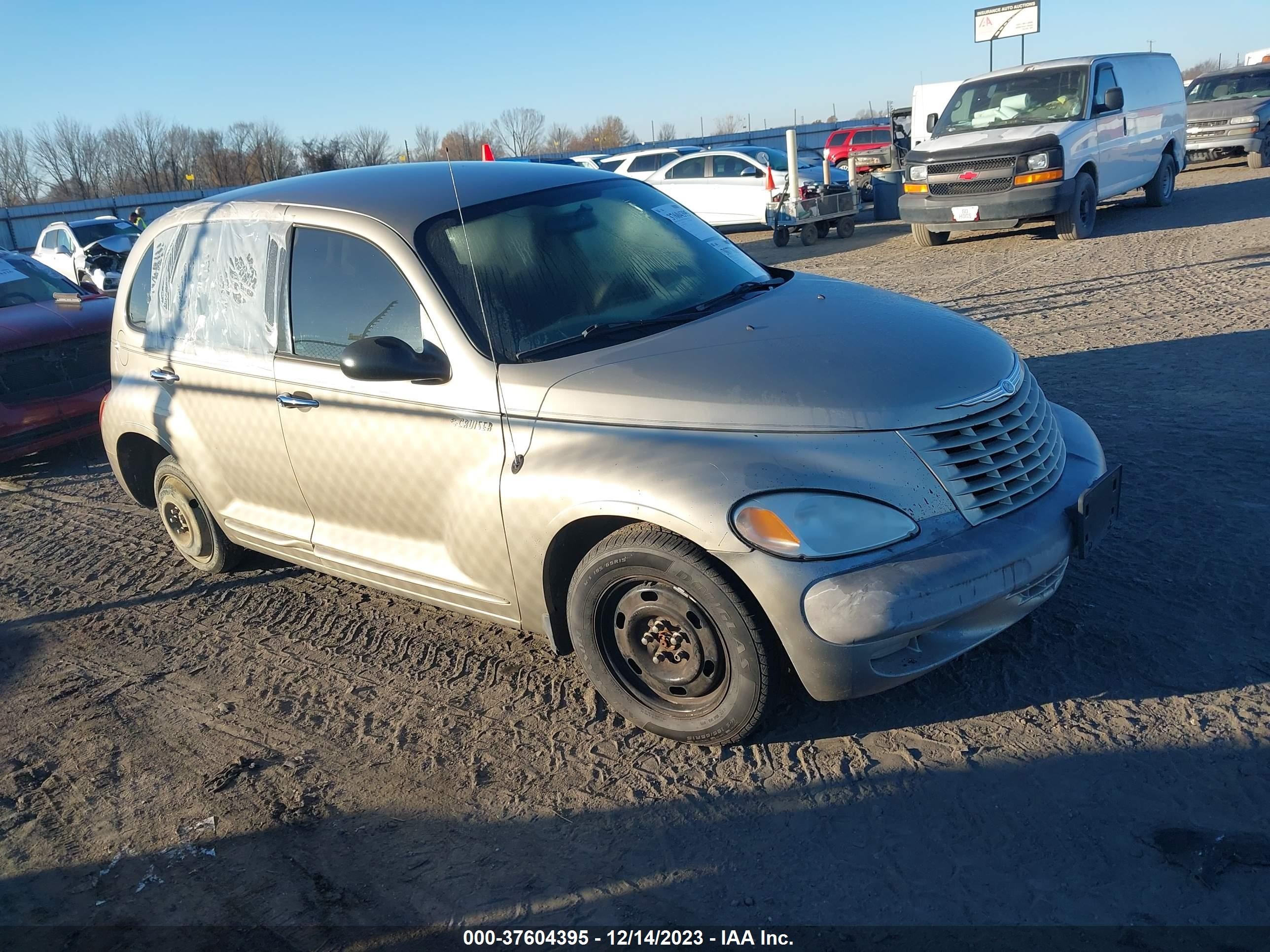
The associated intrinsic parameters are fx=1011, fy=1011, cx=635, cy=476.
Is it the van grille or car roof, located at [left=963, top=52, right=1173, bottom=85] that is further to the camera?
car roof, located at [left=963, top=52, right=1173, bottom=85]

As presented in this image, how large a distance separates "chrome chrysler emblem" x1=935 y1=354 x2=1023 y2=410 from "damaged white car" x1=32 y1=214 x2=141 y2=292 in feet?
61.5

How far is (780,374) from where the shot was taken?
3338mm

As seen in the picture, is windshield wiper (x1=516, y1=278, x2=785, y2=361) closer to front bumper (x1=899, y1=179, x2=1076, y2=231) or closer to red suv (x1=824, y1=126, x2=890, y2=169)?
front bumper (x1=899, y1=179, x2=1076, y2=231)

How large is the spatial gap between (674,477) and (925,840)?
1266 millimetres

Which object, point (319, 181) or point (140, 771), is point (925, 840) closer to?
point (140, 771)

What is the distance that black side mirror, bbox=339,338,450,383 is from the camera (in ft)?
11.8

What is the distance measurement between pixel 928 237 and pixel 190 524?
38.9 ft

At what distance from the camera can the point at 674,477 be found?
3.14 meters

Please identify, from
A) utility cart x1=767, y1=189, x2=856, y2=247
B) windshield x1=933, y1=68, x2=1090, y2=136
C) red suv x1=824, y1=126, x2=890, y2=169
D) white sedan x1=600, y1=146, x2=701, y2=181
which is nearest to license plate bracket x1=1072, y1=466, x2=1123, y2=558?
windshield x1=933, y1=68, x2=1090, y2=136

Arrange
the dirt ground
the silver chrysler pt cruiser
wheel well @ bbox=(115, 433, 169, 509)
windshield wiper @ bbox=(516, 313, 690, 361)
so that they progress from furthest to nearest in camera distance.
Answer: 1. wheel well @ bbox=(115, 433, 169, 509)
2. windshield wiper @ bbox=(516, 313, 690, 361)
3. the silver chrysler pt cruiser
4. the dirt ground

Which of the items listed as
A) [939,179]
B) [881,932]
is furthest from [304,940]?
[939,179]

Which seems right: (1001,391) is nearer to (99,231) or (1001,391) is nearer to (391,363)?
(391,363)

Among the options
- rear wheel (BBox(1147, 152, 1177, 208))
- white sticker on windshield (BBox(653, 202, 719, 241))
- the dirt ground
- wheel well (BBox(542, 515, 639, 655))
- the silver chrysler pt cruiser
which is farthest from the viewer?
rear wheel (BBox(1147, 152, 1177, 208))

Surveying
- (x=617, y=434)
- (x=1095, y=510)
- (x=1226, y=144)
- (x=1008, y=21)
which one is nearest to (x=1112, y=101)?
(x=1226, y=144)
